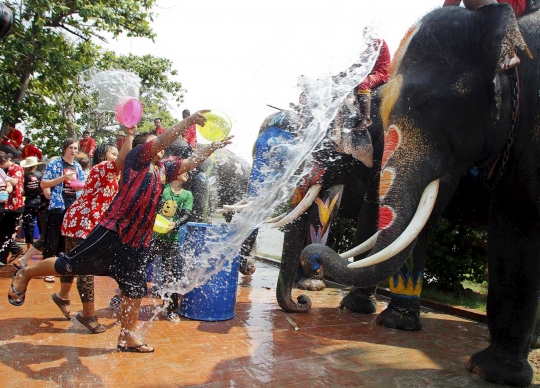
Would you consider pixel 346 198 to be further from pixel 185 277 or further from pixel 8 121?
pixel 8 121

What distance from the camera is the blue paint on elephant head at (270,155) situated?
5.34 metres

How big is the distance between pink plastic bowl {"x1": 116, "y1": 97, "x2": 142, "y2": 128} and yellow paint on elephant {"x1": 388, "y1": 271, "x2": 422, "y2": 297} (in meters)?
3.02

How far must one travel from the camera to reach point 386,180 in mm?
3023

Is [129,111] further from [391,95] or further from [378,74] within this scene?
[378,74]

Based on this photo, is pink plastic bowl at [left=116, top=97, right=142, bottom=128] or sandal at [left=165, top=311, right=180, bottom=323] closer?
pink plastic bowl at [left=116, top=97, right=142, bottom=128]

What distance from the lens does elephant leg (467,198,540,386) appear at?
3.48m

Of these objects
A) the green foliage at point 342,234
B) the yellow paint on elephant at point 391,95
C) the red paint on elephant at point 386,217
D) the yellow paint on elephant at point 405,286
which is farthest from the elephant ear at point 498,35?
the green foliage at point 342,234

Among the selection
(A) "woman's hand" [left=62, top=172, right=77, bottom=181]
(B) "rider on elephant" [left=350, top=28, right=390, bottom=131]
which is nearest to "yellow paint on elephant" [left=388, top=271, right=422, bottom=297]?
(B) "rider on elephant" [left=350, top=28, right=390, bottom=131]

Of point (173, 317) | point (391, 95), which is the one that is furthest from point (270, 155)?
point (391, 95)

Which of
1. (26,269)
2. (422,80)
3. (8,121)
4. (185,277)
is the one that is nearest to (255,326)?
(185,277)

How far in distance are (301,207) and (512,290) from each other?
2142mm

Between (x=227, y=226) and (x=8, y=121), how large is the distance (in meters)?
6.92

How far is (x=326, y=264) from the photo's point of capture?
2666 millimetres

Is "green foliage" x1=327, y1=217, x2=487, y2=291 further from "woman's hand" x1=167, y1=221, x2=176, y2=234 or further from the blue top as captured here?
the blue top
